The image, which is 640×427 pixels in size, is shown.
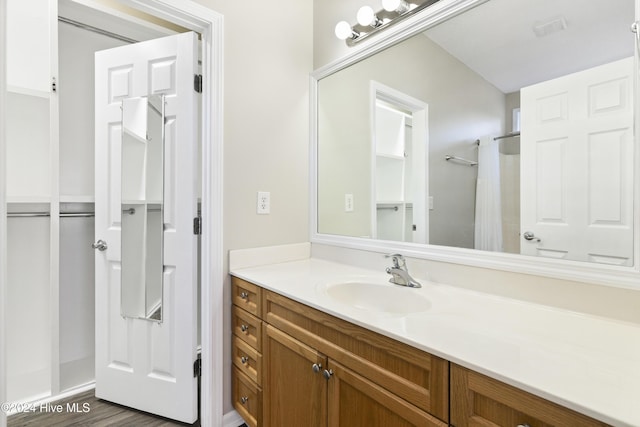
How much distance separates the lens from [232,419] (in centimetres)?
155

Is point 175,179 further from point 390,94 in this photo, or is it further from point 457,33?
point 457,33

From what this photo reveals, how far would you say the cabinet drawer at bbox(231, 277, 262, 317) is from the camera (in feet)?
4.40

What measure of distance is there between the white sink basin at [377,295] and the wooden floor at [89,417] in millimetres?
1114

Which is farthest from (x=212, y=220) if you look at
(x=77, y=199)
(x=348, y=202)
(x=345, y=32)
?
(x=345, y=32)

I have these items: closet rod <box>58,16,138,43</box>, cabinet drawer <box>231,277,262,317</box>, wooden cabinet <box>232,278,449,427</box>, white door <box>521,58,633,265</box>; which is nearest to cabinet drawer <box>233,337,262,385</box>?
wooden cabinet <box>232,278,449,427</box>

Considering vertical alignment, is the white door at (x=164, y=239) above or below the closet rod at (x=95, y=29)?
below

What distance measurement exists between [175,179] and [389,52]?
4.14 feet

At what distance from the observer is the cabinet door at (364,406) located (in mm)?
756

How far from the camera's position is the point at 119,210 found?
168 cm

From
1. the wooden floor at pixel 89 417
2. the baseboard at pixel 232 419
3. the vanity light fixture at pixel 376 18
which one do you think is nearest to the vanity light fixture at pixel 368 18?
the vanity light fixture at pixel 376 18

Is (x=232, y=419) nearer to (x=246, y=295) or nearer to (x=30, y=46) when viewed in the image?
(x=246, y=295)

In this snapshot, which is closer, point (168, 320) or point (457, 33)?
point (457, 33)

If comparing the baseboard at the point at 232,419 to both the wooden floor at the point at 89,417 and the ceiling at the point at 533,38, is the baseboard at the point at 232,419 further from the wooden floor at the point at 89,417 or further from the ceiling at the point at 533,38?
the ceiling at the point at 533,38

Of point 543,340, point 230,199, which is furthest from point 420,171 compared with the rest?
point 230,199
